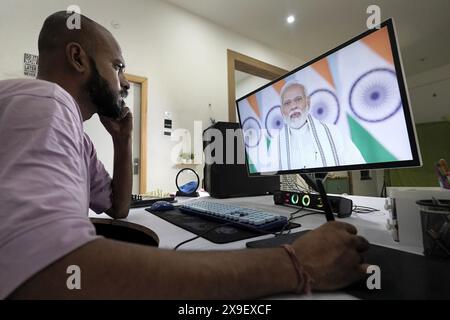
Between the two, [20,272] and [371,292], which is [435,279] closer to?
[371,292]

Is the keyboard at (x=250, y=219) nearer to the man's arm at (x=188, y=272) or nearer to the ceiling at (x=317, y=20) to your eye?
the man's arm at (x=188, y=272)

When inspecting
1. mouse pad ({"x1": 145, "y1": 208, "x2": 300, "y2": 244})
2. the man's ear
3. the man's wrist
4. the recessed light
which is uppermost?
the recessed light

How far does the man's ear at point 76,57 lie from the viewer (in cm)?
68

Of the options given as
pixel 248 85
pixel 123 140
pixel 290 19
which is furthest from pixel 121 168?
pixel 248 85

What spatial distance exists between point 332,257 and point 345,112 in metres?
0.52

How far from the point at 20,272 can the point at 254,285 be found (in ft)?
0.84

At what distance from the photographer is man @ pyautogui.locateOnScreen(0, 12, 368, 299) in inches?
9.7

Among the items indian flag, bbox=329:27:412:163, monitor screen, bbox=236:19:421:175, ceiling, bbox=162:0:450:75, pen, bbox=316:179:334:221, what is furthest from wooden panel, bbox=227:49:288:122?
pen, bbox=316:179:334:221

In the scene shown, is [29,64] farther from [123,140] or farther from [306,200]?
[306,200]

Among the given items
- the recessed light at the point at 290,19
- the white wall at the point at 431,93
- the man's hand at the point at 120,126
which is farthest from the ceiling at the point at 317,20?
the man's hand at the point at 120,126

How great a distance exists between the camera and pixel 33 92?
0.35 meters

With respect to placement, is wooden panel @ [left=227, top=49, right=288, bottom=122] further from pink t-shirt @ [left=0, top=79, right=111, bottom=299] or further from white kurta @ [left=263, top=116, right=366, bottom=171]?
pink t-shirt @ [left=0, top=79, right=111, bottom=299]

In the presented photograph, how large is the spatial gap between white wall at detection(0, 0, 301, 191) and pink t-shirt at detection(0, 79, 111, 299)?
6.22 ft

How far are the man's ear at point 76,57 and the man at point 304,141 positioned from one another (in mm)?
717
